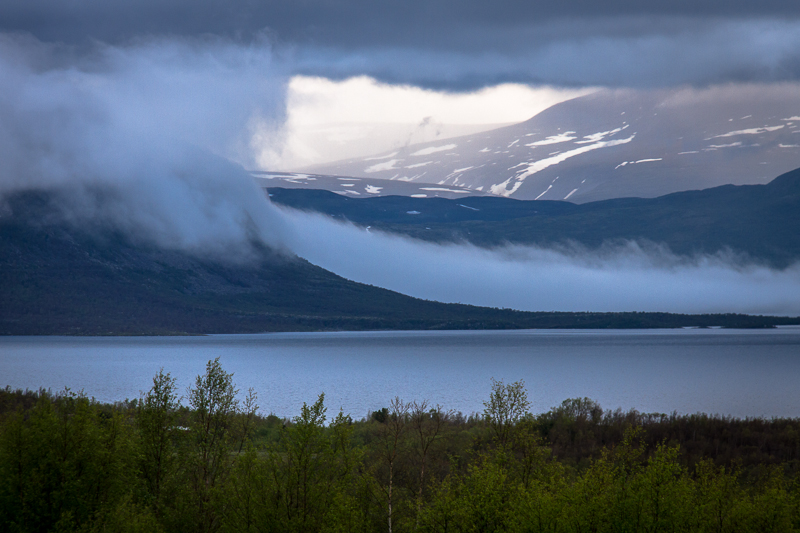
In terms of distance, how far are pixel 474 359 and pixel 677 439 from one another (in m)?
102

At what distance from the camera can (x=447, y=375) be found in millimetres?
115062

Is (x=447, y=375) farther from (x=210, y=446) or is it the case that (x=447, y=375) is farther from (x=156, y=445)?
(x=156, y=445)

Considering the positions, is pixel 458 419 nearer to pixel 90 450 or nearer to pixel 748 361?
pixel 90 450

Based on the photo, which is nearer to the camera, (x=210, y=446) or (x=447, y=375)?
(x=210, y=446)

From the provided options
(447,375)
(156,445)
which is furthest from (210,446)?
(447,375)

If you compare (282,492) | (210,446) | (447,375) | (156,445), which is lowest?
(447,375)

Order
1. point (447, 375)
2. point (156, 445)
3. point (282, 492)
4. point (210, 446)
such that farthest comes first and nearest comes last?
point (447, 375) < point (210, 446) < point (156, 445) < point (282, 492)

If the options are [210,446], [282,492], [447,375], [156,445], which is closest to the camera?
[282,492]

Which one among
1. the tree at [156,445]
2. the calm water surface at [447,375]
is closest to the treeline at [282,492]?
the tree at [156,445]

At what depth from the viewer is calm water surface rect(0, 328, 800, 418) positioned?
8062 cm

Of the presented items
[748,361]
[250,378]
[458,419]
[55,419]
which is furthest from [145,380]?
[748,361]

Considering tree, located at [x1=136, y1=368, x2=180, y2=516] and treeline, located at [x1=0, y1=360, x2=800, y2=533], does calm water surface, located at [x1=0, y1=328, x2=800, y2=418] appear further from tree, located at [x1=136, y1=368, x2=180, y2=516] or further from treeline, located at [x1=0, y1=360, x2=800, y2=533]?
treeline, located at [x1=0, y1=360, x2=800, y2=533]

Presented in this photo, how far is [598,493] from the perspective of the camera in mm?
24500

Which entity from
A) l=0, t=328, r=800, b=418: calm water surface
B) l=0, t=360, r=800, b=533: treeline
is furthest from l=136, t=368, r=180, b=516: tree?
l=0, t=328, r=800, b=418: calm water surface
